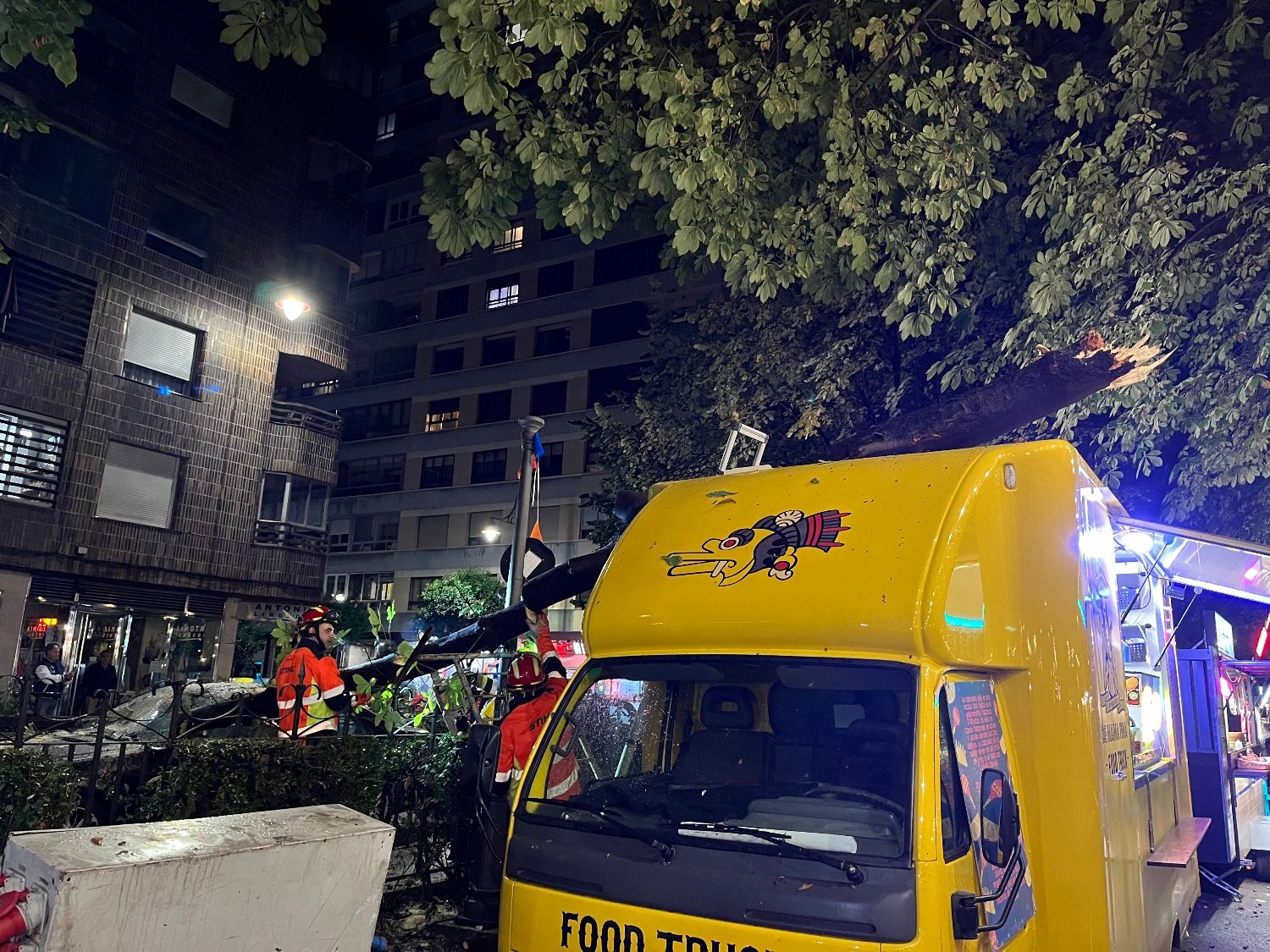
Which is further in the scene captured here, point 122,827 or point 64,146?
point 64,146

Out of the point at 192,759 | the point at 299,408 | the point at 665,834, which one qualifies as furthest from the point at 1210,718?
the point at 299,408

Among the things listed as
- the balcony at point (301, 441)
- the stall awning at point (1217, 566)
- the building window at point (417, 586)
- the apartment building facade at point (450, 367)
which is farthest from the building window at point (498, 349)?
the stall awning at point (1217, 566)

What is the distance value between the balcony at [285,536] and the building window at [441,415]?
18054 millimetres

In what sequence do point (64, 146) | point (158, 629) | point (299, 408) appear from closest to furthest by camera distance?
point (64, 146), point (158, 629), point (299, 408)

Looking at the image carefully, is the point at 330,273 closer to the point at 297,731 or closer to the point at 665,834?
the point at 297,731

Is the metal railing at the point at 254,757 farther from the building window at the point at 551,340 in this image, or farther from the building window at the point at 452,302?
the building window at the point at 452,302

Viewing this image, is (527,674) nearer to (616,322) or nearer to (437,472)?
(616,322)

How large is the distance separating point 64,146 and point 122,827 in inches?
826

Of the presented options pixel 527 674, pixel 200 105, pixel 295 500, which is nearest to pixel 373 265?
pixel 200 105

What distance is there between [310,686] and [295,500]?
18412mm

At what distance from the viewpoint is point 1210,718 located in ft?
28.5

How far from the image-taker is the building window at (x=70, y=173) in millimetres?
18875

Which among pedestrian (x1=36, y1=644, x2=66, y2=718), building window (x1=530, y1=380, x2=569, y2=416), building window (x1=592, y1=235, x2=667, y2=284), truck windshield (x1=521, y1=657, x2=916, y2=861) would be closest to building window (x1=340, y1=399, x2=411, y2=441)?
building window (x1=530, y1=380, x2=569, y2=416)

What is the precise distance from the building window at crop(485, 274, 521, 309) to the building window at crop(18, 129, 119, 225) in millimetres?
21914
